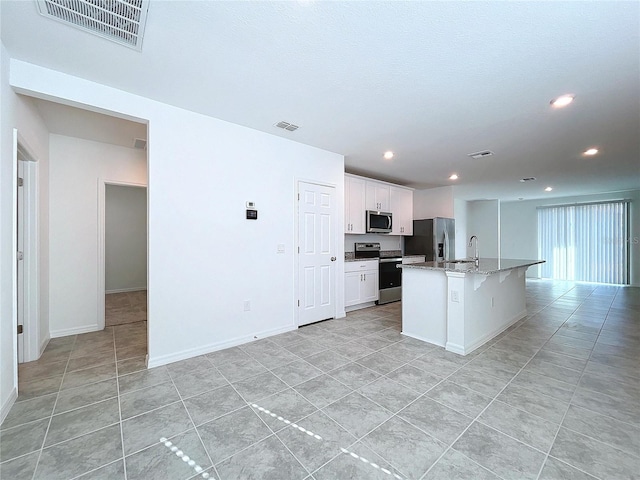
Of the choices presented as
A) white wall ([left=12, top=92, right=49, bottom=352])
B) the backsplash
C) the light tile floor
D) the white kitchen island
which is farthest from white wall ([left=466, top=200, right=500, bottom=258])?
white wall ([left=12, top=92, right=49, bottom=352])

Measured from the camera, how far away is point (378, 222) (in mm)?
5336

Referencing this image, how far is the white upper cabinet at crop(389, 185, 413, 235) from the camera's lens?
19.0 ft

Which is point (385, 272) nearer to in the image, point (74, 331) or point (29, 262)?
point (74, 331)

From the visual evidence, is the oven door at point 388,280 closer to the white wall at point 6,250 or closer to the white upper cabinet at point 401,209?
the white upper cabinet at point 401,209

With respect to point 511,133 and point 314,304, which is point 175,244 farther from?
point 511,133

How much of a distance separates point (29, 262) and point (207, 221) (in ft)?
5.87

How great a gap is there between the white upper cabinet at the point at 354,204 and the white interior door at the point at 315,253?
2.29 ft

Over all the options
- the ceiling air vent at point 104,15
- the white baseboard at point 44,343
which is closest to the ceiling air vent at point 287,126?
the ceiling air vent at point 104,15

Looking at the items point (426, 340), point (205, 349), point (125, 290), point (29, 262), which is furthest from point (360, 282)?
point (125, 290)

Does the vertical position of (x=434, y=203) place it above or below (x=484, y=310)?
above

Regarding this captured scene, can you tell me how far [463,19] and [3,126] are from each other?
3165 mm

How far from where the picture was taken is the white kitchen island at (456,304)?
2945 millimetres

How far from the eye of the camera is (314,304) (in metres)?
3.96

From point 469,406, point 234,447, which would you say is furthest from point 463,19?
point 234,447
